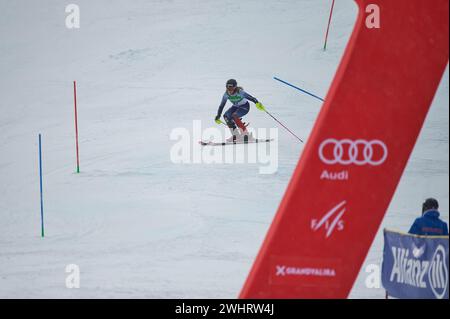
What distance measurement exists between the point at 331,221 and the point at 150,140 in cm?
717

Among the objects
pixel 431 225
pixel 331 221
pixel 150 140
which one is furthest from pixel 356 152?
pixel 150 140

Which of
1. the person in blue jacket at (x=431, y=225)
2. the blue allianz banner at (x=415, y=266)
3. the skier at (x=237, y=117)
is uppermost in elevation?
the skier at (x=237, y=117)

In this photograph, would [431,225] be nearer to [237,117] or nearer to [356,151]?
[356,151]

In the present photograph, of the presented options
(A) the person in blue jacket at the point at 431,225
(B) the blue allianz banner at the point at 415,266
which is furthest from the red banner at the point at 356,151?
(A) the person in blue jacket at the point at 431,225

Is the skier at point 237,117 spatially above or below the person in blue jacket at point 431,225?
above

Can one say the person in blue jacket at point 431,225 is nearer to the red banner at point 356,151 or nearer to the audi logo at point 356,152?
the red banner at point 356,151

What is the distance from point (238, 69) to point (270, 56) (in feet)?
2.65

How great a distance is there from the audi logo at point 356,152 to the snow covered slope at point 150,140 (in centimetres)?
218

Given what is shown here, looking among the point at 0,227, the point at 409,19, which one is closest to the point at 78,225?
the point at 0,227

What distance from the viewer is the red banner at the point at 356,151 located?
4.27 meters

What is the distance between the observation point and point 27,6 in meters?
17.1

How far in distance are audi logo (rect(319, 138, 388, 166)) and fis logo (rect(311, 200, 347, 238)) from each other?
10.7 inches

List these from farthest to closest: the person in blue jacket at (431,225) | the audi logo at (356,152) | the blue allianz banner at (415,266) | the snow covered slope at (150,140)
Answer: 1. the snow covered slope at (150,140)
2. the person in blue jacket at (431,225)
3. the blue allianz banner at (415,266)
4. the audi logo at (356,152)

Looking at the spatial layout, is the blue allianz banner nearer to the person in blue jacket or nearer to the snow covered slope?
the person in blue jacket
